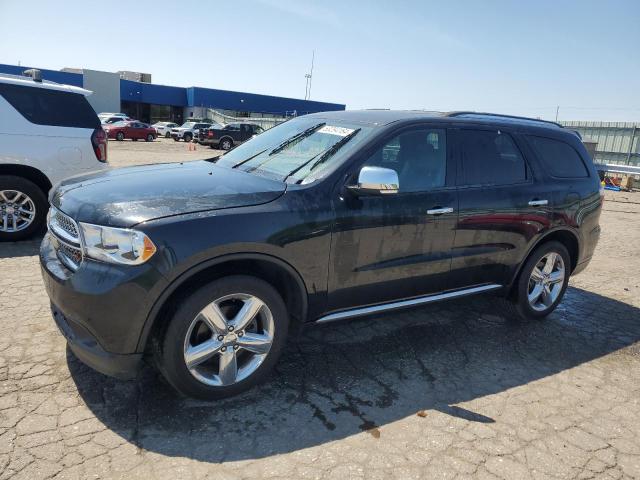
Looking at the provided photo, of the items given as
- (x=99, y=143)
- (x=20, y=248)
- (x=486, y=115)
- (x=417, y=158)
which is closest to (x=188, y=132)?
(x=99, y=143)

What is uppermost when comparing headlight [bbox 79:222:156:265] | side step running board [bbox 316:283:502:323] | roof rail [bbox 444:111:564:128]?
roof rail [bbox 444:111:564:128]

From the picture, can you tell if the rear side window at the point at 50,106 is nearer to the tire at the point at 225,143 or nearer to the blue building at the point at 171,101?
the tire at the point at 225,143

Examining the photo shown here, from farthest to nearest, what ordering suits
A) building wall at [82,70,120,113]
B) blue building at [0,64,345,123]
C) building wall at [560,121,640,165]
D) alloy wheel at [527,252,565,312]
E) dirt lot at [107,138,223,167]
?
blue building at [0,64,345,123] → building wall at [82,70,120,113] → building wall at [560,121,640,165] → dirt lot at [107,138,223,167] → alloy wheel at [527,252,565,312]

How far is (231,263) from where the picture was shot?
2982 millimetres

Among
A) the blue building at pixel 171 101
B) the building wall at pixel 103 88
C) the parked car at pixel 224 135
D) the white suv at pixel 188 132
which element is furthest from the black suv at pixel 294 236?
the building wall at pixel 103 88

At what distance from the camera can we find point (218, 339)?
2928 millimetres

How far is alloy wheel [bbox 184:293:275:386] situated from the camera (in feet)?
9.39

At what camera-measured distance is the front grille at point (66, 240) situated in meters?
2.79

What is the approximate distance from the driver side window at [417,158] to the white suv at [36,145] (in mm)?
4276

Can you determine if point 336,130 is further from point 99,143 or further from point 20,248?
point 20,248

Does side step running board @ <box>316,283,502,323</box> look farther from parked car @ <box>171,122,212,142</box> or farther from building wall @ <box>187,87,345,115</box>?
building wall @ <box>187,87,345,115</box>

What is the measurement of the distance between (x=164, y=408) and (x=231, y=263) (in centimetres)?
95

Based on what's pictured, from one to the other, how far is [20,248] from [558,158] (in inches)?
237

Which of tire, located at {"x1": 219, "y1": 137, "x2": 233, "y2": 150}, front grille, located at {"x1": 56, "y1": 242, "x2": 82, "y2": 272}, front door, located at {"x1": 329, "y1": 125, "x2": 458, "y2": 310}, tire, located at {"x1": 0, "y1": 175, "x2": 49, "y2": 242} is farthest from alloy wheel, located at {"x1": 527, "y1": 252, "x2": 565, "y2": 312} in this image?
tire, located at {"x1": 219, "y1": 137, "x2": 233, "y2": 150}
